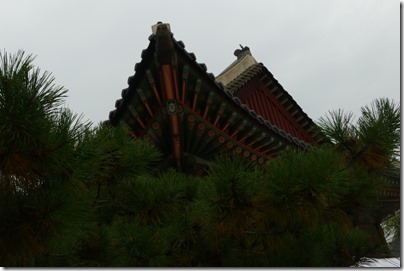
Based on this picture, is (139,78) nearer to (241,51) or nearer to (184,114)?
(184,114)

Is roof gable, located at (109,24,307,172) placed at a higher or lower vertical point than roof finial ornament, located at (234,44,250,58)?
lower

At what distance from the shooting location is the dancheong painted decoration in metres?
3.54

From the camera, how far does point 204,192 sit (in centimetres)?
215

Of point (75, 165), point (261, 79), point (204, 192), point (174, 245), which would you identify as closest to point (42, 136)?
point (75, 165)

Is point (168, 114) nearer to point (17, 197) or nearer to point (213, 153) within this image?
point (213, 153)

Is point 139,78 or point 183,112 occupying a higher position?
point 139,78

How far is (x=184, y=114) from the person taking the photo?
3.71 meters

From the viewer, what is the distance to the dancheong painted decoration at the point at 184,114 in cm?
354

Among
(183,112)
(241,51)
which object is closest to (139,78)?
(183,112)

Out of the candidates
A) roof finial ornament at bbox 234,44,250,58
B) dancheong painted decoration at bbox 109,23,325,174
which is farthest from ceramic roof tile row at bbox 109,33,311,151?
roof finial ornament at bbox 234,44,250,58

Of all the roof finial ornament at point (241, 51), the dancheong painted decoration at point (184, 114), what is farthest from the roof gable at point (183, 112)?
the roof finial ornament at point (241, 51)

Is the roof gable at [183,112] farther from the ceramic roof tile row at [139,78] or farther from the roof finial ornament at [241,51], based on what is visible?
the roof finial ornament at [241,51]

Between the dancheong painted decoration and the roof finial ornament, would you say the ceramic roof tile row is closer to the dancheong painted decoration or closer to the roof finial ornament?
the dancheong painted decoration

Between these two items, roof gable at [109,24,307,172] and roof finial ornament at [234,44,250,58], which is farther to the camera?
→ roof finial ornament at [234,44,250,58]
